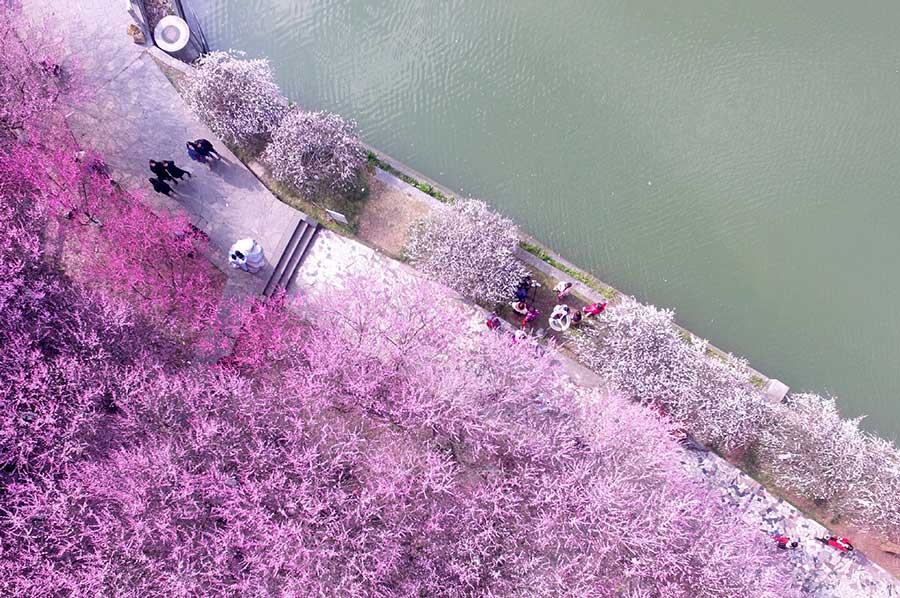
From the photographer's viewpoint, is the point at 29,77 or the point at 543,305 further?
the point at 543,305

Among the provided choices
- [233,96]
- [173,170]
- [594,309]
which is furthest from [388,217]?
[594,309]

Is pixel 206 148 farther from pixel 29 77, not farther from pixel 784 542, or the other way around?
pixel 784 542

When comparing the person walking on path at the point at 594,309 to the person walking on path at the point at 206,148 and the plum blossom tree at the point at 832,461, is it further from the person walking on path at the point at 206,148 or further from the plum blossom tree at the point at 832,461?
the person walking on path at the point at 206,148

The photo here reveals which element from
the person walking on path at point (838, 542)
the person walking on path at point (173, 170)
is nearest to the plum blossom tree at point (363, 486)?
the person walking on path at point (838, 542)

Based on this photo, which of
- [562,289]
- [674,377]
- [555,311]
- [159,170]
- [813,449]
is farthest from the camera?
[562,289]

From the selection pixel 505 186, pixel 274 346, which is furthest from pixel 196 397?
pixel 505 186

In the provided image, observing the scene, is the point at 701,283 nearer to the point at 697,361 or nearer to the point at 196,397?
the point at 697,361
